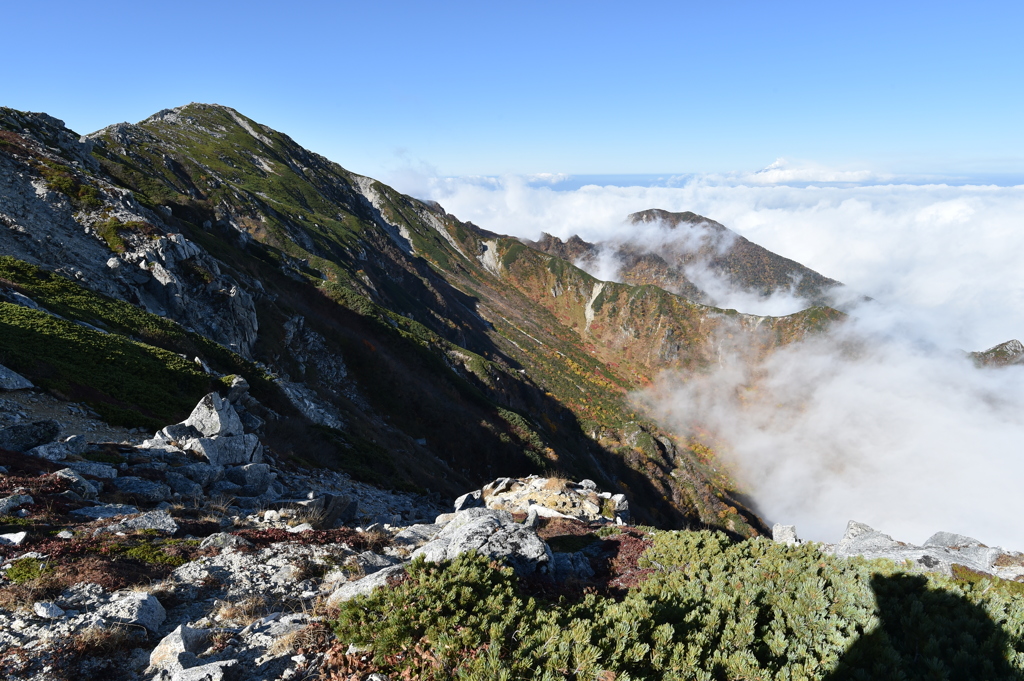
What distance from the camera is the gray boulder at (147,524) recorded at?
1017 cm

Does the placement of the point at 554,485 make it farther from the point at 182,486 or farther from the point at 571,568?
the point at 182,486

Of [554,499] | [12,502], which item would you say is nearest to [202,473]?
[12,502]

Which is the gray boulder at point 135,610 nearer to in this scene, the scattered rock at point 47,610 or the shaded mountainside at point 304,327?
the scattered rock at point 47,610

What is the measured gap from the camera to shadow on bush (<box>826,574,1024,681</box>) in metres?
6.19

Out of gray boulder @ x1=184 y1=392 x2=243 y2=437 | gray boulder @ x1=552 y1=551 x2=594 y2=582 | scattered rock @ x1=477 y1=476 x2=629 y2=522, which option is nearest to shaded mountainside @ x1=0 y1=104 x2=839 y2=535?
gray boulder @ x1=184 y1=392 x2=243 y2=437

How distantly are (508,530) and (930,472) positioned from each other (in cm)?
16107

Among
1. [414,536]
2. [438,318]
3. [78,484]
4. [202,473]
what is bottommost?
[438,318]

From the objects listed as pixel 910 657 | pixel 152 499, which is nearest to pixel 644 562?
pixel 910 657

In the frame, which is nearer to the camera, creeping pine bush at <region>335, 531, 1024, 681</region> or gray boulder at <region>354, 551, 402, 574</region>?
creeping pine bush at <region>335, 531, 1024, 681</region>

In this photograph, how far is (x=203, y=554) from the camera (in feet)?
31.8

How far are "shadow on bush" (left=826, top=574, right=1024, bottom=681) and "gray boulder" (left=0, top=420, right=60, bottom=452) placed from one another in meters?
19.8

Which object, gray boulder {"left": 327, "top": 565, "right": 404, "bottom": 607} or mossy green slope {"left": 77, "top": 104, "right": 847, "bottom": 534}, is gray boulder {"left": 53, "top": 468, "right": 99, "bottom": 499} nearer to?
gray boulder {"left": 327, "top": 565, "right": 404, "bottom": 607}

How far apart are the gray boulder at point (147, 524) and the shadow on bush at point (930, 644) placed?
44.1 ft

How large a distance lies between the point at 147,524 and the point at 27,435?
6.41 meters
